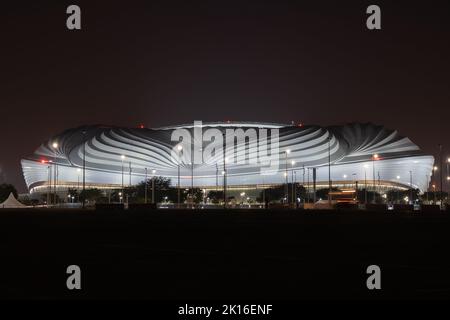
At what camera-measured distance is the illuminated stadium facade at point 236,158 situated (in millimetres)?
133000

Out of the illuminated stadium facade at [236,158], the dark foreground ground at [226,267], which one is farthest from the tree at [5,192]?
the dark foreground ground at [226,267]

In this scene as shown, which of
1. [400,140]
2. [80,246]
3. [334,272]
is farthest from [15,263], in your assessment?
[400,140]

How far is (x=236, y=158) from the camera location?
465 ft

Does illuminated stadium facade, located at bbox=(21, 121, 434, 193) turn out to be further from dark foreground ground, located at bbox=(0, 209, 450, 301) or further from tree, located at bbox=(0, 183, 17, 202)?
dark foreground ground, located at bbox=(0, 209, 450, 301)

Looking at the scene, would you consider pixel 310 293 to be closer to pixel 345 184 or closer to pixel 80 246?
pixel 80 246

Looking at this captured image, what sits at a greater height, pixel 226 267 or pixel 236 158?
pixel 236 158

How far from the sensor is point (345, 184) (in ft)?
430

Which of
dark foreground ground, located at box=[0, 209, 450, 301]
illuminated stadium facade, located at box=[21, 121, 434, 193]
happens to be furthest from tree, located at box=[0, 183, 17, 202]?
dark foreground ground, located at box=[0, 209, 450, 301]

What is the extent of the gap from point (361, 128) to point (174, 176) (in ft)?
149

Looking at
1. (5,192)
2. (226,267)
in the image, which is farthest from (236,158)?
(226,267)

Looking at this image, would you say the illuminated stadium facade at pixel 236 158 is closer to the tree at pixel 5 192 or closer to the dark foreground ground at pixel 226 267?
the tree at pixel 5 192

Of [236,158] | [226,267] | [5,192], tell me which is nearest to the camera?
[226,267]

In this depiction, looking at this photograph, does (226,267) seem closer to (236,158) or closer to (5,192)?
(5,192)

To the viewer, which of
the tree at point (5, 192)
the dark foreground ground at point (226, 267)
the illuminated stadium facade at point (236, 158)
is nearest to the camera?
the dark foreground ground at point (226, 267)
